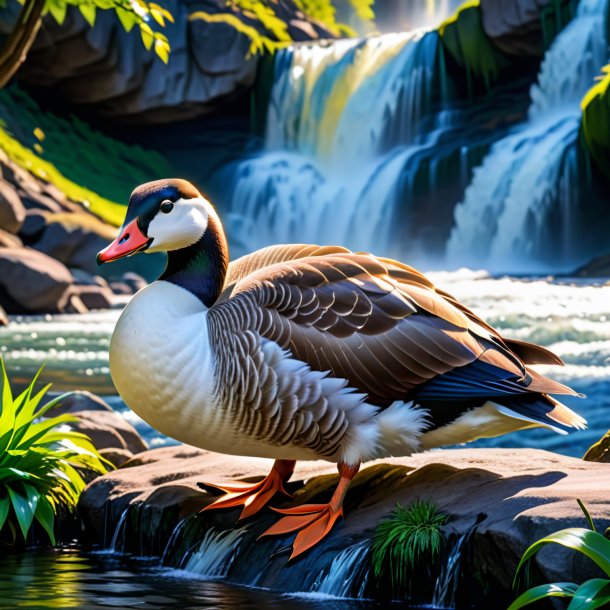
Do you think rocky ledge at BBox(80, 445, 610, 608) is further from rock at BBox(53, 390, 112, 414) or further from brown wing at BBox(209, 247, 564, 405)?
rock at BBox(53, 390, 112, 414)

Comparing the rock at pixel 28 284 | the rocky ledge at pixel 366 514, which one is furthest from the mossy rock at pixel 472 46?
the rocky ledge at pixel 366 514

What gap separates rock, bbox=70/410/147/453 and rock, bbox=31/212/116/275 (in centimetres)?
1645

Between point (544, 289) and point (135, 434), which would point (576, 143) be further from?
point (135, 434)

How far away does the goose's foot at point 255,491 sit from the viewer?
5633mm

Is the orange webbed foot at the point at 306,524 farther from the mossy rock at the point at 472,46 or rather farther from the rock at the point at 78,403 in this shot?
the mossy rock at the point at 472,46

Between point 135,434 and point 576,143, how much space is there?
17.2 metres

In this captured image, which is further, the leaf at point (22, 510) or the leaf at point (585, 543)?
the leaf at point (22, 510)

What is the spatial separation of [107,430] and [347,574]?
3.47 metres

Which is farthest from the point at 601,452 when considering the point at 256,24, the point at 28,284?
the point at 256,24

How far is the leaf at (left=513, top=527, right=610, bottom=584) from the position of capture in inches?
155

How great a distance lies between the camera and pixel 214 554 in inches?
216

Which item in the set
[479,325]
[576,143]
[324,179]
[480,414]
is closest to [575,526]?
[480,414]

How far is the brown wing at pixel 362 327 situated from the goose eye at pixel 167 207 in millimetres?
520

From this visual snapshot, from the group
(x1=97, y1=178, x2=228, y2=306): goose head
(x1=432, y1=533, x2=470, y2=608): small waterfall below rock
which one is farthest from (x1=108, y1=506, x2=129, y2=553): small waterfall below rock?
(x1=432, y1=533, x2=470, y2=608): small waterfall below rock
